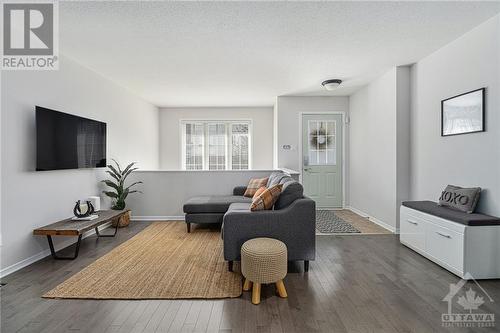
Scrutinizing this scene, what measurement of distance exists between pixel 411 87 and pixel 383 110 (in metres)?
0.53

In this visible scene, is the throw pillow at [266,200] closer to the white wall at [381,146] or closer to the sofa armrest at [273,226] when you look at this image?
the sofa armrest at [273,226]

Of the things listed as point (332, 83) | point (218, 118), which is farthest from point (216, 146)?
point (332, 83)

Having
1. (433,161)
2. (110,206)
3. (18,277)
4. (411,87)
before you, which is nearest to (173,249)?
(18,277)

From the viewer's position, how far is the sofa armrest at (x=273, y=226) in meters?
2.46

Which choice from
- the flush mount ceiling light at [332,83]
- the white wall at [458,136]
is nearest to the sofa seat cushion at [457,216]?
the white wall at [458,136]

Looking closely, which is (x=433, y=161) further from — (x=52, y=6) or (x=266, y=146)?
(x=52, y=6)

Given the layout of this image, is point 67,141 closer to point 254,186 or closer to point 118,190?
point 118,190

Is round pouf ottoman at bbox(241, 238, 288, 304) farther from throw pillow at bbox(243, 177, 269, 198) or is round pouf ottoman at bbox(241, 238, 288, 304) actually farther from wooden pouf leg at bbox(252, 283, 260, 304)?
throw pillow at bbox(243, 177, 269, 198)

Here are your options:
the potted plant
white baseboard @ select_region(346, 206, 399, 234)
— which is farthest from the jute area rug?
white baseboard @ select_region(346, 206, 399, 234)

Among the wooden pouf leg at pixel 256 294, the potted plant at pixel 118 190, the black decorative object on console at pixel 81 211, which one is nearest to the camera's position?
the wooden pouf leg at pixel 256 294

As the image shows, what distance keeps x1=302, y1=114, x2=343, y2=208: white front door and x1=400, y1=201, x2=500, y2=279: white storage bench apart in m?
2.85

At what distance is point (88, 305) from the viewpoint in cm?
199

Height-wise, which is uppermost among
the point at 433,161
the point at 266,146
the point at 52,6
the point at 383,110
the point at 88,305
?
the point at 52,6

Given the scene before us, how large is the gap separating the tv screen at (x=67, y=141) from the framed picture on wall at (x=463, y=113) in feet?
15.9
